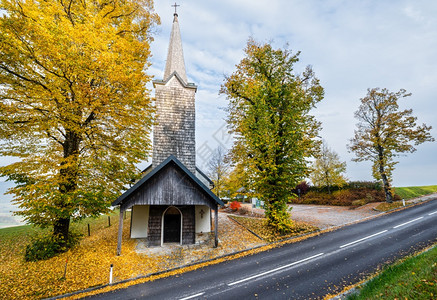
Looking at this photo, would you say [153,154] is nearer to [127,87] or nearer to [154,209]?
[154,209]

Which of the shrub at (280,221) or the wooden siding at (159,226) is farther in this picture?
the shrub at (280,221)

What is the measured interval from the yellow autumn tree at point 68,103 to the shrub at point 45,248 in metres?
0.60

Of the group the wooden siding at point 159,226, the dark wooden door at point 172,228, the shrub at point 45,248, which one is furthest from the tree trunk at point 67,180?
the dark wooden door at point 172,228

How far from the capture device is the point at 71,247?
→ 1097 cm

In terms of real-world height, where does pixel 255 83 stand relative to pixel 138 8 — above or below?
below

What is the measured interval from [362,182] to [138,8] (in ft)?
115

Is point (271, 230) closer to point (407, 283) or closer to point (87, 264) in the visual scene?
point (407, 283)

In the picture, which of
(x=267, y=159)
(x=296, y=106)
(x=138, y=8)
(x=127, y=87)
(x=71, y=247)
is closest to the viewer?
(x=127, y=87)

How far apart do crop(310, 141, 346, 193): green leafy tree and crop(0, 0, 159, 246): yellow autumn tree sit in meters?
26.3

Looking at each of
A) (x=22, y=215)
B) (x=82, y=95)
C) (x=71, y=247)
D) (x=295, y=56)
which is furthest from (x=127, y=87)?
(x=295, y=56)

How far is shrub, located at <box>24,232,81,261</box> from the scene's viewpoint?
995cm

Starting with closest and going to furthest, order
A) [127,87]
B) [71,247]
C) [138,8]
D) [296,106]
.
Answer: [127,87], [71,247], [138,8], [296,106]

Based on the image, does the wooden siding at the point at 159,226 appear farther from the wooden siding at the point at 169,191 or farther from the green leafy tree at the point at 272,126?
the green leafy tree at the point at 272,126

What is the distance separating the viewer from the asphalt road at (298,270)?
7055 mm
